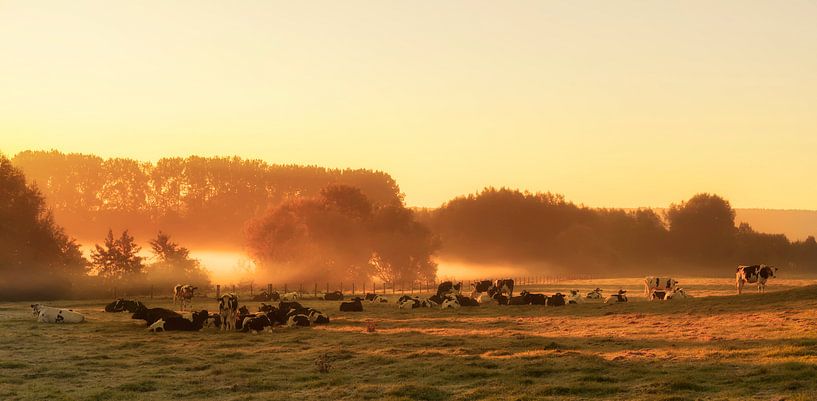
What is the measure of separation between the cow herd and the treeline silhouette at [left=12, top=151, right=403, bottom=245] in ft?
252

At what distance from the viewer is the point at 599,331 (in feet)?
112

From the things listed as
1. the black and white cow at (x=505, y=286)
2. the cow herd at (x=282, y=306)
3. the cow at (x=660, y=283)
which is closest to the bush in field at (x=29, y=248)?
the cow herd at (x=282, y=306)

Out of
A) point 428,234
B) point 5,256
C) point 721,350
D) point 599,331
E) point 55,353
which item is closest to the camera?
point 721,350

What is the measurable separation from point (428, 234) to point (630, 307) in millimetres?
71746

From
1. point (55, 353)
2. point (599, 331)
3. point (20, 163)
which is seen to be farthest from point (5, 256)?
point (20, 163)

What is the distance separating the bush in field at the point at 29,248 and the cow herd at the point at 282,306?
1598cm

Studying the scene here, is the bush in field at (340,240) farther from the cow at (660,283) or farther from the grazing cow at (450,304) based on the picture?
the grazing cow at (450,304)

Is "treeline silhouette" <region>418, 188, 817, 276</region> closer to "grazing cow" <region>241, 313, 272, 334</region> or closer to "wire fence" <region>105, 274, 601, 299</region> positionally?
"wire fence" <region>105, 274, 601, 299</region>

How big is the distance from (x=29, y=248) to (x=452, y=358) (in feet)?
184

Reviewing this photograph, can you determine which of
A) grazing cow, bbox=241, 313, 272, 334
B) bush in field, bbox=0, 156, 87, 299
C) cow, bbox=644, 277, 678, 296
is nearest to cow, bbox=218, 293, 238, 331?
grazing cow, bbox=241, 313, 272, 334

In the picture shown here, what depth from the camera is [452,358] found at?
2647cm

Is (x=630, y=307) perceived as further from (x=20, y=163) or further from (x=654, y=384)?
(x=20, y=163)

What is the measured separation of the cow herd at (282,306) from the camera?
39.3 m

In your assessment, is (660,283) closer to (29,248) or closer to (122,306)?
(122,306)
